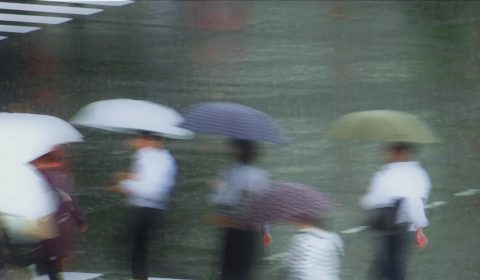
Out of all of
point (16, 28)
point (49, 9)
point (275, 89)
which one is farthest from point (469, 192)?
point (49, 9)

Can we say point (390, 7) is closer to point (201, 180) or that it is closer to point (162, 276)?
point (201, 180)

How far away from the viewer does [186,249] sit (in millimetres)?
10078

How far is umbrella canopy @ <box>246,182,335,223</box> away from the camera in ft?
23.4

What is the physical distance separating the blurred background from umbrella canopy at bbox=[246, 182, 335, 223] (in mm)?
1665

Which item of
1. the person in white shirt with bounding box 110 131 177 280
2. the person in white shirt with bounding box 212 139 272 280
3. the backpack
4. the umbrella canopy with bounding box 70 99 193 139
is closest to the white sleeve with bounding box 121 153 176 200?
the person in white shirt with bounding box 110 131 177 280

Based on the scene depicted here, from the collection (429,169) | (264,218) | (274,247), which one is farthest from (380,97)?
(264,218)

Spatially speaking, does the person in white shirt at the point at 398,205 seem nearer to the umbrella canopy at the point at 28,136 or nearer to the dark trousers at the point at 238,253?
the dark trousers at the point at 238,253

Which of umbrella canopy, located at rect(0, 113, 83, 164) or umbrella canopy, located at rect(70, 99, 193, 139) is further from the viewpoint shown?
umbrella canopy, located at rect(70, 99, 193, 139)

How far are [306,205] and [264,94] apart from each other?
7.02 metres

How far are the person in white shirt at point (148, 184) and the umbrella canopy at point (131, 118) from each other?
0.31 ft

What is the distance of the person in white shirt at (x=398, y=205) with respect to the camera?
26.3 feet

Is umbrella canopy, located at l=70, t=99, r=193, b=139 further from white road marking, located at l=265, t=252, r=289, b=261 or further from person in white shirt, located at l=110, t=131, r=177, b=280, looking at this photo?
white road marking, located at l=265, t=252, r=289, b=261

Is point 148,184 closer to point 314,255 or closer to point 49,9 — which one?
point 314,255

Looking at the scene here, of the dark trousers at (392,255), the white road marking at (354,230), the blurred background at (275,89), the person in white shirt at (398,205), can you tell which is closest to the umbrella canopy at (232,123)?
the person in white shirt at (398,205)
